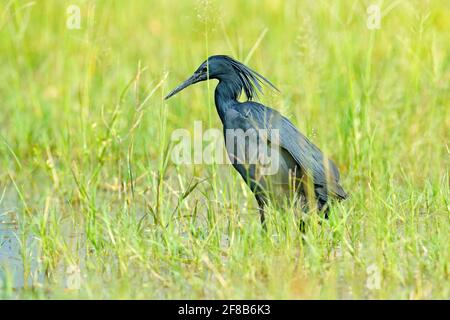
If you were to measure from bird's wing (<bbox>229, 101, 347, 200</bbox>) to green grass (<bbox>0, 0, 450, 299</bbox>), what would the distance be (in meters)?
0.18

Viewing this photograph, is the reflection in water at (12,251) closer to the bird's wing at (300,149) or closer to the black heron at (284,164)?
the black heron at (284,164)

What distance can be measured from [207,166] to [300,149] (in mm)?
1206

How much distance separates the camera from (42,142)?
6.94 meters

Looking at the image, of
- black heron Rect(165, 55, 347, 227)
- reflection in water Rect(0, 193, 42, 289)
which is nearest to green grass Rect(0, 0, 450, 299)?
reflection in water Rect(0, 193, 42, 289)

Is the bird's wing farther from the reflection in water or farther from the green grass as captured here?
the reflection in water

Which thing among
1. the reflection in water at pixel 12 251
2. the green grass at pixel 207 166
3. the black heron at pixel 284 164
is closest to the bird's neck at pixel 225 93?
the black heron at pixel 284 164

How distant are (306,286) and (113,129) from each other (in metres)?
1.87

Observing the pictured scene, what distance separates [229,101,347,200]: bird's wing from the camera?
17.4 feet

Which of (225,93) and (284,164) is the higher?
(225,93)

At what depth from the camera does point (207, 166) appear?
6.41 metres

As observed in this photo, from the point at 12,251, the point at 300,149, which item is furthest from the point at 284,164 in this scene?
the point at 12,251

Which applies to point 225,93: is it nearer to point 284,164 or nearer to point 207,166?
point 284,164

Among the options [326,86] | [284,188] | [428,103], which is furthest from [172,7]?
[284,188]

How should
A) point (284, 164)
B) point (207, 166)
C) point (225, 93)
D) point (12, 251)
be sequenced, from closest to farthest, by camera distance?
point (12, 251) < point (284, 164) < point (225, 93) < point (207, 166)
